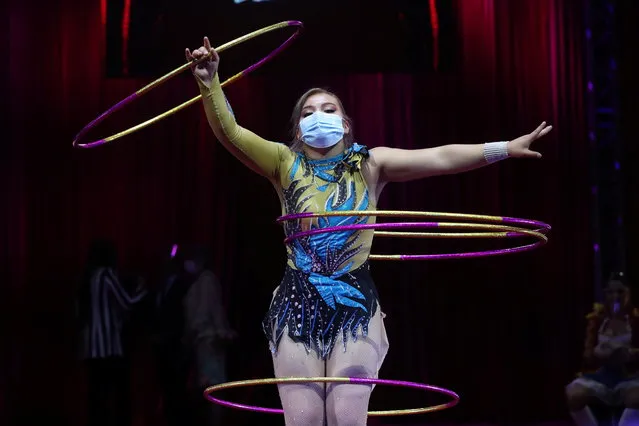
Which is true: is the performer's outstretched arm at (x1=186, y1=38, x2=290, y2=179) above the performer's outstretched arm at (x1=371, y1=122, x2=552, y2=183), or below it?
above

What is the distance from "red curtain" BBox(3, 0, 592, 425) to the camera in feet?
25.5

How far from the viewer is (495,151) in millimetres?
3682

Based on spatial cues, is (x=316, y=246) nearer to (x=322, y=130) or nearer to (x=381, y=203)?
(x=322, y=130)

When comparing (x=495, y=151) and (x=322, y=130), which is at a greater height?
(x=322, y=130)

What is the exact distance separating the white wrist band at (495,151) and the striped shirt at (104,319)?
4.18 meters

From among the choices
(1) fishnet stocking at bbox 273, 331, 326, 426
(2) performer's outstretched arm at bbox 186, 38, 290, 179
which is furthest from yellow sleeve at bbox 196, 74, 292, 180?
(1) fishnet stocking at bbox 273, 331, 326, 426

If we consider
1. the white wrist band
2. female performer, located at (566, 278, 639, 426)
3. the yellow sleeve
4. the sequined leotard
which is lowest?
female performer, located at (566, 278, 639, 426)

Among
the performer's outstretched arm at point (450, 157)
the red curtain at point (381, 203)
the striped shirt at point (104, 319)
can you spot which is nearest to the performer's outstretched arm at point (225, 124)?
the performer's outstretched arm at point (450, 157)

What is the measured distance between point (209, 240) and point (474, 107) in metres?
2.38

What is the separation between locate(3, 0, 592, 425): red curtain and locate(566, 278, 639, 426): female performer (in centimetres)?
127

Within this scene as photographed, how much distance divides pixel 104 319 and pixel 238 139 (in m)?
3.85

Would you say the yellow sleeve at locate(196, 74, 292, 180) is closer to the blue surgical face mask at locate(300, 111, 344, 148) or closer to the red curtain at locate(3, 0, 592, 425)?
the blue surgical face mask at locate(300, 111, 344, 148)

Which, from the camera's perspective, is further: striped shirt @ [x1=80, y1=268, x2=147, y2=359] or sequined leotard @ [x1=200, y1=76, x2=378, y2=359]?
striped shirt @ [x1=80, y1=268, x2=147, y2=359]

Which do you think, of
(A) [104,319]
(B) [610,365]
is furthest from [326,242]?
(A) [104,319]
